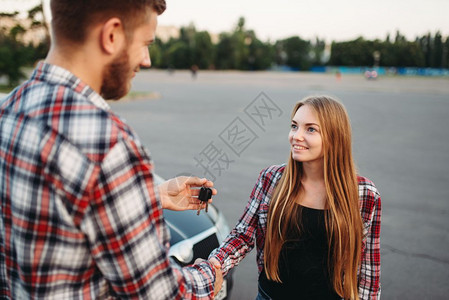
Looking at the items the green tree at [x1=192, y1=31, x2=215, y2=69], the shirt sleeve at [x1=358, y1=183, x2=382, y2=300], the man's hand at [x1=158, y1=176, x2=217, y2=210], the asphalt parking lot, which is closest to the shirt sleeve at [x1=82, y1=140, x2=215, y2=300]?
the man's hand at [x1=158, y1=176, x2=217, y2=210]

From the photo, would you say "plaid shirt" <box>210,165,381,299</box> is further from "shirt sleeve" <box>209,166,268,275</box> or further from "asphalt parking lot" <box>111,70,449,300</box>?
"asphalt parking lot" <box>111,70,449,300</box>

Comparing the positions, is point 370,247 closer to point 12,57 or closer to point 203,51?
point 12,57

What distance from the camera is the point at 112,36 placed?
0.97 meters

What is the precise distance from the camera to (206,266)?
1.29m

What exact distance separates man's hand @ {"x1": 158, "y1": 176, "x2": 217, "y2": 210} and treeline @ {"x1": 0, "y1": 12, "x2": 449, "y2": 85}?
212 ft

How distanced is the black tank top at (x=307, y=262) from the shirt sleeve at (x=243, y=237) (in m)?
0.20

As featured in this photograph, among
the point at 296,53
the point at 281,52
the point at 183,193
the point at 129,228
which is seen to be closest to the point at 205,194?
the point at 183,193

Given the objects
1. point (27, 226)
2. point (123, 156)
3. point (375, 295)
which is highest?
point (123, 156)

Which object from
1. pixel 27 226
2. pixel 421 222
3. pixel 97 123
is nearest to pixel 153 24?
pixel 97 123

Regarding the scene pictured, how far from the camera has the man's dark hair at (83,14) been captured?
0.93 metres

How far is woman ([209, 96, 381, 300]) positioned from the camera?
5.97 feet

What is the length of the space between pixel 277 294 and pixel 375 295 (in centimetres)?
49

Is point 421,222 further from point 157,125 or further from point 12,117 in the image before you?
point 157,125

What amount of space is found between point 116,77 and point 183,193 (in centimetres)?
76
